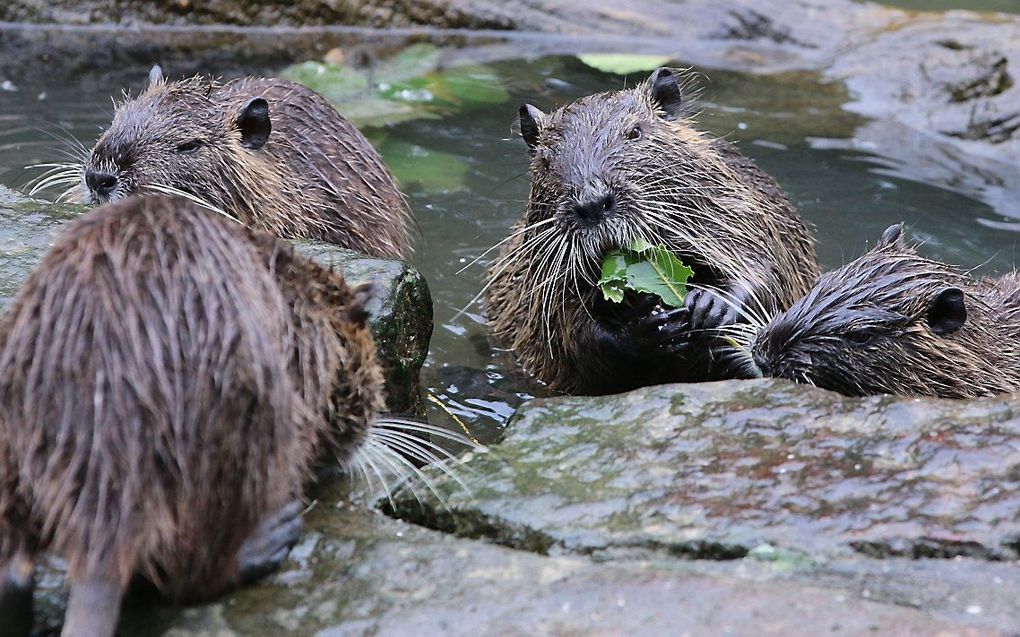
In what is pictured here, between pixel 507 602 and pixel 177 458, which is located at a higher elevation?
pixel 177 458

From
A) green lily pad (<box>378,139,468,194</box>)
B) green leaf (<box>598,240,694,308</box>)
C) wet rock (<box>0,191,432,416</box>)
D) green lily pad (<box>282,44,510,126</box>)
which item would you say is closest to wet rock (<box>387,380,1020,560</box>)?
wet rock (<box>0,191,432,416</box>)

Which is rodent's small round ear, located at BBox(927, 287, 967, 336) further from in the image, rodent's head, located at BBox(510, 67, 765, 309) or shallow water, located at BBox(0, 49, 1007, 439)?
shallow water, located at BBox(0, 49, 1007, 439)

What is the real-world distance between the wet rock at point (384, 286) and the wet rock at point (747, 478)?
60 centimetres

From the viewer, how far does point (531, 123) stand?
4.84 m

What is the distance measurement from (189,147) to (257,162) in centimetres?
27

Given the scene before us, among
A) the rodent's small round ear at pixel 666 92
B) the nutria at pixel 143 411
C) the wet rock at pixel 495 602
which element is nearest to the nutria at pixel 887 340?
the rodent's small round ear at pixel 666 92

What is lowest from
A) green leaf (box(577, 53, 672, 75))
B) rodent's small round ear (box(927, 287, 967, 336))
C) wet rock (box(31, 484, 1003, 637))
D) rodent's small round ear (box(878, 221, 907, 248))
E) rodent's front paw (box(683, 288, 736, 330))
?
wet rock (box(31, 484, 1003, 637))

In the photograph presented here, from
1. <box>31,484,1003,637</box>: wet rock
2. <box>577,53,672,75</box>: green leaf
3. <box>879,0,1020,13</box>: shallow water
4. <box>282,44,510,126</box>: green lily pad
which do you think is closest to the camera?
<box>31,484,1003,637</box>: wet rock

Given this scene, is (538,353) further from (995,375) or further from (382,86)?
(382,86)

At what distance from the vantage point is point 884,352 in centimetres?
413

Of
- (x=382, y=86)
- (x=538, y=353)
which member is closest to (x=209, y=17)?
(x=382, y=86)

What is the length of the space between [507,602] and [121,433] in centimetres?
84

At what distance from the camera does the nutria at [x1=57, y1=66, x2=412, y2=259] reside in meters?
4.74

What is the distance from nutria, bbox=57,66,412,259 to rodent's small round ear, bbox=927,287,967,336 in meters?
2.23
